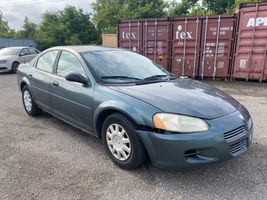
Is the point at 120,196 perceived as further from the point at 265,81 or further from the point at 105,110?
the point at 265,81

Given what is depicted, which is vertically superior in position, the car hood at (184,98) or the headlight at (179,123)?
the car hood at (184,98)

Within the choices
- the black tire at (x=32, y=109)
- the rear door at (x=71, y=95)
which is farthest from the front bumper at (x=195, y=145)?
the black tire at (x=32, y=109)

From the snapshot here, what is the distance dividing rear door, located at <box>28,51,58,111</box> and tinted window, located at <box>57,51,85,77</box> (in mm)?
262

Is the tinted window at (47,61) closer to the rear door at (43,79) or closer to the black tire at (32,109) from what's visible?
the rear door at (43,79)

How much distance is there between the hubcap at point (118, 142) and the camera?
2863 millimetres

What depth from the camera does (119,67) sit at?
355 cm

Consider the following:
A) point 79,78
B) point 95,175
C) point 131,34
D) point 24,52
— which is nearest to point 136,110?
point 95,175

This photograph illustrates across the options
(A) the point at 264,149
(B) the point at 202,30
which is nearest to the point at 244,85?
(B) the point at 202,30

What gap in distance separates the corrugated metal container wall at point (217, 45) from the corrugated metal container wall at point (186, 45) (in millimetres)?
241

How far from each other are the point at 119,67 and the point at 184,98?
117 centimetres

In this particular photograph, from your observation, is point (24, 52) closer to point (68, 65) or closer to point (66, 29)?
point (68, 65)

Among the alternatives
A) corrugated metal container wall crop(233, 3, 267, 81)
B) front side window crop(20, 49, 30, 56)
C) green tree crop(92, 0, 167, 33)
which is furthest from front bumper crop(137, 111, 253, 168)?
green tree crop(92, 0, 167, 33)

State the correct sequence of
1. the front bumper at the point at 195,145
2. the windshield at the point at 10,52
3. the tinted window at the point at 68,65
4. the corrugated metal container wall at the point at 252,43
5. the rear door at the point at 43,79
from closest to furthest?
the front bumper at the point at 195,145 < the tinted window at the point at 68,65 < the rear door at the point at 43,79 < the corrugated metal container wall at the point at 252,43 < the windshield at the point at 10,52

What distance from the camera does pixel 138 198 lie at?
8.07 feet
